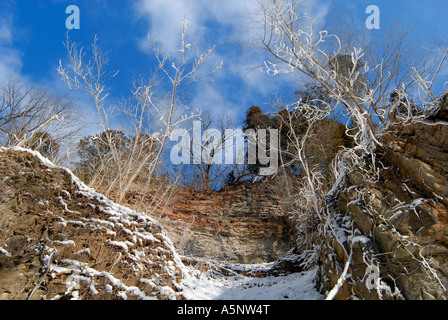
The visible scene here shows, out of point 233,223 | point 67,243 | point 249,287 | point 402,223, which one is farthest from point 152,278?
point 233,223

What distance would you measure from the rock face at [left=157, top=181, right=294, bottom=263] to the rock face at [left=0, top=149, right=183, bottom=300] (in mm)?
4739

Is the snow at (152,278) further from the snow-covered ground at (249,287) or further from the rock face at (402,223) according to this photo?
the rock face at (402,223)

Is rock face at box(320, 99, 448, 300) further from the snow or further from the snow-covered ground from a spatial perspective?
the snow

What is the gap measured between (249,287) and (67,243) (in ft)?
12.0

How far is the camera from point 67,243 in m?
3.67

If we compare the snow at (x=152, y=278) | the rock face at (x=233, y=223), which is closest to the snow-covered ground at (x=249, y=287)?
the snow at (x=152, y=278)

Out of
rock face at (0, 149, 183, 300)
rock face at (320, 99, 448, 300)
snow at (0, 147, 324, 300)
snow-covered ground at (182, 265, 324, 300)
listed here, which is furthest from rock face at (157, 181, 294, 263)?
rock face at (320, 99, 448, 300)

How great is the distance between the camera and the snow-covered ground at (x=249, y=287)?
14.8 ft

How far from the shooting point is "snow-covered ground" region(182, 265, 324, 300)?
4.51 m

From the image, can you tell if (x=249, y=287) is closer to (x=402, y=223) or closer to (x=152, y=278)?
(x=152, y=278)

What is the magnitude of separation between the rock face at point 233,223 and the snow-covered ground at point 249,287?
139 inches

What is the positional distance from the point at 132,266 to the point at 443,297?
3901 mm
